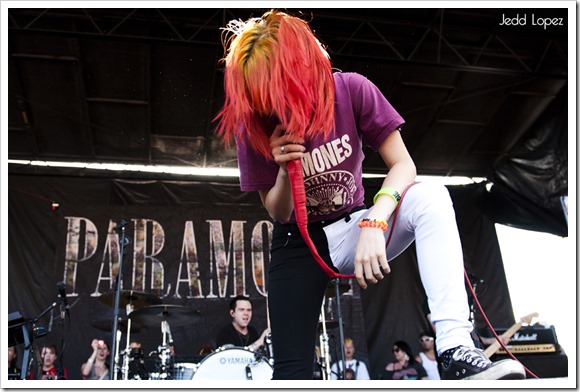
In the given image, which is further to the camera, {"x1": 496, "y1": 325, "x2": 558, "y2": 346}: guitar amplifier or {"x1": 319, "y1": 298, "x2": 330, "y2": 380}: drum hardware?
{"x1": 496, "y1": 325, "x2": 558, "y2": 346}: guitar amplifier

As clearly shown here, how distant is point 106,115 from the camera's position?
771 cm

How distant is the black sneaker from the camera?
1.22m

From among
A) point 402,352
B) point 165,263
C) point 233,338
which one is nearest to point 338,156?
point 233,338

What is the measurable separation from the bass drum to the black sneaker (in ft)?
12.1

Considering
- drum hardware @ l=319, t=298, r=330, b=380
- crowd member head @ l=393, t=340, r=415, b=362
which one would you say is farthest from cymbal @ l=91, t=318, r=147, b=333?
crowd member head @ l=393, t=340, r=415, b=362

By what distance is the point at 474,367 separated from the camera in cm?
126

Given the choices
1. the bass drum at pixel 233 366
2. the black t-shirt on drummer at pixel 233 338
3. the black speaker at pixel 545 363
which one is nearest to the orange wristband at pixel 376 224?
the bass drum at pixel 233 366

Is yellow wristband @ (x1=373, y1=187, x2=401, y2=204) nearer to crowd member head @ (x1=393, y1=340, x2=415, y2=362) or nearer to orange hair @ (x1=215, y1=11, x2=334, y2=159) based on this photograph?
orange hair @ (x1=215, y1=11, x2=334, y2=159)

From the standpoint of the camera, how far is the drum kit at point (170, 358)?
4827mm

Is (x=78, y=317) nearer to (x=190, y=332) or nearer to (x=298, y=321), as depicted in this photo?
(x=190, y=332)

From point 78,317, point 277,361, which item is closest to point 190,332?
point 78,317

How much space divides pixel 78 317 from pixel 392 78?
5245mm

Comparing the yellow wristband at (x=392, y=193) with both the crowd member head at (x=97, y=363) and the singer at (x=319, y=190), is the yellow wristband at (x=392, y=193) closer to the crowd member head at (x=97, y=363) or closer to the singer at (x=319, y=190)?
the singer at (x=319, y=190)

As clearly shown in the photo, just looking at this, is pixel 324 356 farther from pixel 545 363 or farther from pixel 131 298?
pixel 545 363
